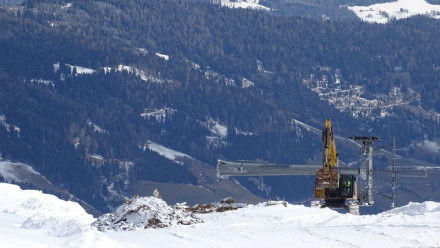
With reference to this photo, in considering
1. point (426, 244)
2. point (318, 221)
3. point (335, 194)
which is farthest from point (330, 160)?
point (426, 244)

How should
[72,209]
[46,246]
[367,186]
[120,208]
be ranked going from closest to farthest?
[46,246]
[120,208]
[72,209]
[367,186]

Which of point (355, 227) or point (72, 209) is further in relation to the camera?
point (72, 209)

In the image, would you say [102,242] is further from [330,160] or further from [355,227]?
[330,160]

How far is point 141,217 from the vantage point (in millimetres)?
93938

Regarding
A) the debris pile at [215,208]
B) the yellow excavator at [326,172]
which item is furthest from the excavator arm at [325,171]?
the debris pile at [215,208]

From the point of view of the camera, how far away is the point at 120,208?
313ft

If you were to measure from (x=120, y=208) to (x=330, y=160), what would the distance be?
178 feet

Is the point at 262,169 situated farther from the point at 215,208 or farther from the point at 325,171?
the point at 215,208

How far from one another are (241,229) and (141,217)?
21.5ft

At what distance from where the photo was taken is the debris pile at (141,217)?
9306 cm

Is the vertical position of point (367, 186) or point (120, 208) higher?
point (120, 208)

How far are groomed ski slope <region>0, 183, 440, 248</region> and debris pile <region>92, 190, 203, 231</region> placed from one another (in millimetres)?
1171

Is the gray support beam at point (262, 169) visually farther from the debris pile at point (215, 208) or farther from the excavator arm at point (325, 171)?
the debris pile at point (215, 208)

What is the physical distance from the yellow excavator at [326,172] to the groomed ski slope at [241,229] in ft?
76.6
